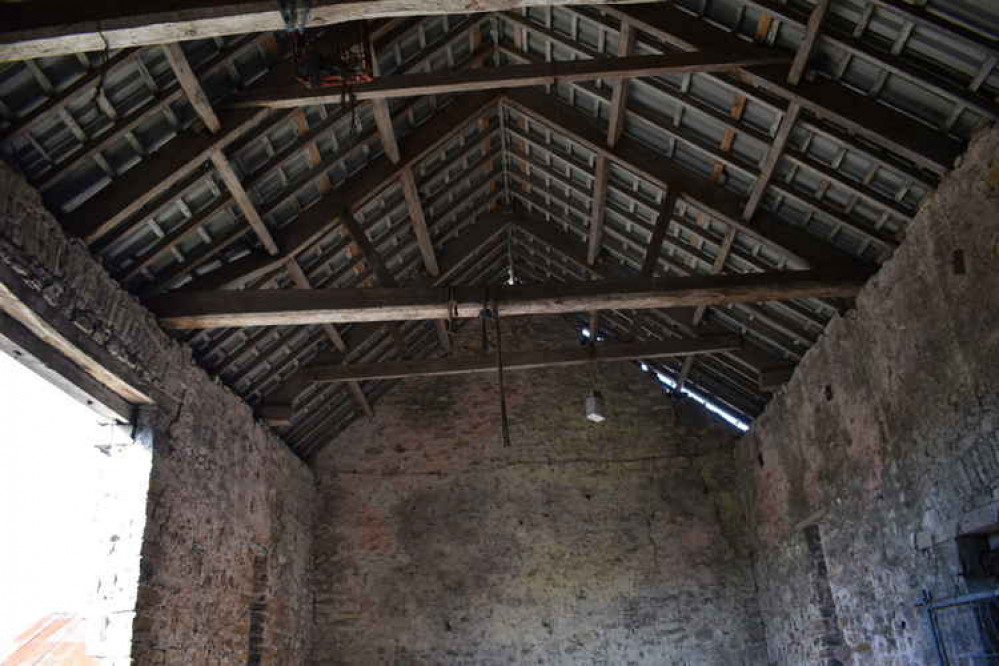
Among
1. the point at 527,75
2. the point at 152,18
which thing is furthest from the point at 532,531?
the point at 152,18

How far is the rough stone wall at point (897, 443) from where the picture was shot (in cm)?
521

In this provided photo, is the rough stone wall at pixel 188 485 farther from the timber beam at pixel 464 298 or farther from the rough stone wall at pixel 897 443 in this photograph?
the rough stone wall at pixel 897 443

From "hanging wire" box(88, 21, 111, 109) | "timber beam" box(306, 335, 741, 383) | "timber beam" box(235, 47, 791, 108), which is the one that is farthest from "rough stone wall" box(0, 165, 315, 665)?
"timber beam" box(235, 47, 791, 108)

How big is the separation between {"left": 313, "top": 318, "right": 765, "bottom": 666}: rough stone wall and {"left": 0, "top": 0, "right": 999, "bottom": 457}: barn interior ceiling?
1.80m

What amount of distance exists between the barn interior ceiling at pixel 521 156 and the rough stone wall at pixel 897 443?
1.21 ft

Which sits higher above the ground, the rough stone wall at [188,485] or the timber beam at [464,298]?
the timber beam at [464,298]

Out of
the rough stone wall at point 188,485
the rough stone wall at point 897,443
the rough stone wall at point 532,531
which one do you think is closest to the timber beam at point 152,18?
the rough stone wall at point 188,485

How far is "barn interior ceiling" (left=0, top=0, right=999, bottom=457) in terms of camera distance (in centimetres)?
516

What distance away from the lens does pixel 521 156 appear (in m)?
8.91

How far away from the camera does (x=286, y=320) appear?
6945 mm

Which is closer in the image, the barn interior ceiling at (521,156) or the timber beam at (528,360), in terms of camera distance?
the barn interior ceiling at (521,156)

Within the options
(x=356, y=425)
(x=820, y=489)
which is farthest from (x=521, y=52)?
(x=356, y=425)

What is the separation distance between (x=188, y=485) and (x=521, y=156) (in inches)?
194

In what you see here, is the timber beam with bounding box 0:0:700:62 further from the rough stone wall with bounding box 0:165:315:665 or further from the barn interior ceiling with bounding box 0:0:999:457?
the rough stone wall with bounding box 0:165:315:665
